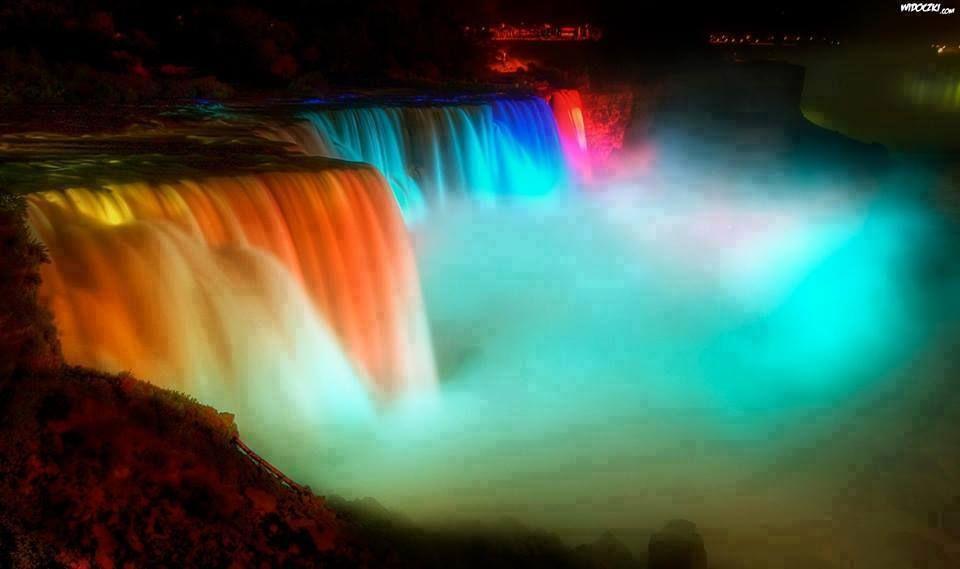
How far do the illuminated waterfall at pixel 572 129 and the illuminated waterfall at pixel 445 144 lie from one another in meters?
0.79

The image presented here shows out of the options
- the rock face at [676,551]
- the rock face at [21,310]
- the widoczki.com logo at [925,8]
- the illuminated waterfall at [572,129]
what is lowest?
the rock face at [676,551]

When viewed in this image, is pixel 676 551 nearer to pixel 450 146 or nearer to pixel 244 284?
pixel 244 284

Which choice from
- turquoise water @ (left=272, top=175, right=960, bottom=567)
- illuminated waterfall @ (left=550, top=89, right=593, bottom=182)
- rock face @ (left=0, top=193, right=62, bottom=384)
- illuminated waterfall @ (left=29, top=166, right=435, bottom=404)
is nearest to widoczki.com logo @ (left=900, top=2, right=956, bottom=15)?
turquoise water @ (left=272, top=175, right=960, bottom=567)

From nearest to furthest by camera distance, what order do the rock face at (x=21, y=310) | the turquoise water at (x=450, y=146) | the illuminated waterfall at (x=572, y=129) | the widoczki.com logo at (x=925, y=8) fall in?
the rock face at (x=21, y=310) < the turquoise water at (x=450, y=146) < the illuminated waterfall at (x=572, y=129) < the widoczki.com logo at (x=925, y=8)

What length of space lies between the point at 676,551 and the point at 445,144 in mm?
8715

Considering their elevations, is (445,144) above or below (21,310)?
above

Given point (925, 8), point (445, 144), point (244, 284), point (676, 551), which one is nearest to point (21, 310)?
point (244, 284)

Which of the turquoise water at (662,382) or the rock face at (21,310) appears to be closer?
the rock face at (21,310)

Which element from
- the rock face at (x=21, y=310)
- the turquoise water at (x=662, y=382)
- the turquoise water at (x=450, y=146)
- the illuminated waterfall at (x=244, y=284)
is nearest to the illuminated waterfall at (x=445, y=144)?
the turquoise water at (x=450, y=146)

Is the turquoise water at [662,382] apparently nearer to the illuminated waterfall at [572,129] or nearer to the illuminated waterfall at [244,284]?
the illuminated waterfall at [244,284]

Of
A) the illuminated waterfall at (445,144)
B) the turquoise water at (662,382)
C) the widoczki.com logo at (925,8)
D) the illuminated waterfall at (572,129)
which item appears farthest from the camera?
the widoczki.com logo at (925,8)

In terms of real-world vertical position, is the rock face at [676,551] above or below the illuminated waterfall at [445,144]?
below

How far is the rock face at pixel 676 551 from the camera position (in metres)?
4.63

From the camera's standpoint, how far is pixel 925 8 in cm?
4369
